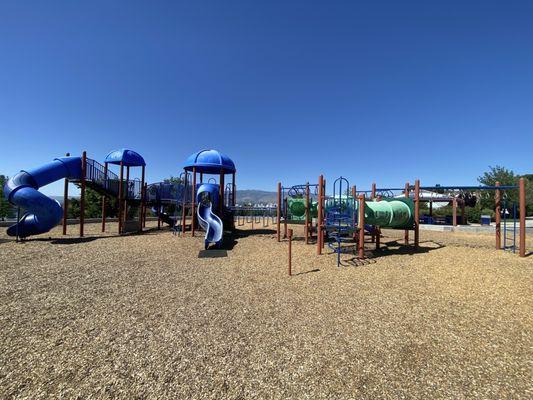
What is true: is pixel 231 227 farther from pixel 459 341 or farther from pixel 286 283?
pixel 459 341

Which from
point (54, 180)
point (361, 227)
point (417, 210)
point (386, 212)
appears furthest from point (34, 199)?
point (417, 210)

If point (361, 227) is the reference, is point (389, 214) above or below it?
above

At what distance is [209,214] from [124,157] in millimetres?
7713

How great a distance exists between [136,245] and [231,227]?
643 centimetres

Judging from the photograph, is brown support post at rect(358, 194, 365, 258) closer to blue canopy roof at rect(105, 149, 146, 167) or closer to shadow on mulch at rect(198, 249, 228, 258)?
shadow on mulch at rect(198, 249, 228, 258)

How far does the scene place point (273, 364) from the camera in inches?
129

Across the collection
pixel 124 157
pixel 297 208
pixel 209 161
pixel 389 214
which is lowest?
pixel 389 214

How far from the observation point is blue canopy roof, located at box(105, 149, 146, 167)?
16578 mm

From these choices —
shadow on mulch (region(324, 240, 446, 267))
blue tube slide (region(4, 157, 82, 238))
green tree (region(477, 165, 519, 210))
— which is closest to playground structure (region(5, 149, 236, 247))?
blue tube slide (region(4, 157, 82, 238))

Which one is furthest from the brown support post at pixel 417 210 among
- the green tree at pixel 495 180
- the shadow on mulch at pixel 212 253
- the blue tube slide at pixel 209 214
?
the green tree at pixel 495 180

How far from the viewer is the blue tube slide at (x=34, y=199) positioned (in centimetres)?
1187

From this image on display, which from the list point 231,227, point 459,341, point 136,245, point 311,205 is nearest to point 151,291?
point 459,341

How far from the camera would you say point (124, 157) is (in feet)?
54.5

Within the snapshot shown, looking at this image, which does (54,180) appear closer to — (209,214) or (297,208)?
(209,214)
